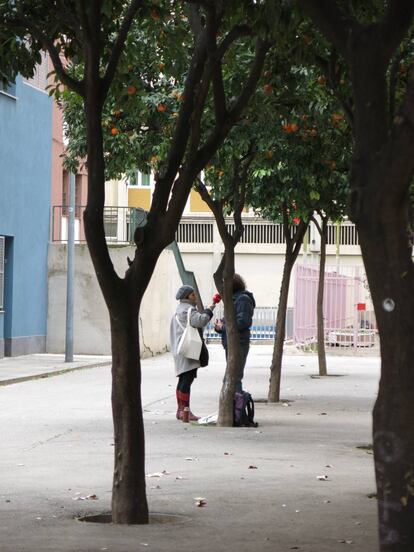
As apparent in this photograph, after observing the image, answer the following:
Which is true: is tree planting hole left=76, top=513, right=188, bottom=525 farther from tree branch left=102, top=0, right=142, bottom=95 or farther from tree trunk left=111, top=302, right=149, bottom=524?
tree branch left=102, top=0, right=142, bottom=95

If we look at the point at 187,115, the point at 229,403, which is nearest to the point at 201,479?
the point at 187,115

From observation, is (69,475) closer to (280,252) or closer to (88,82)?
(88,82)

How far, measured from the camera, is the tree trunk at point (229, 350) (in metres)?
16.7

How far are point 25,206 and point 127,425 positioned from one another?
25.1 m

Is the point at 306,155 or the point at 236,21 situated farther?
the point at 306,155

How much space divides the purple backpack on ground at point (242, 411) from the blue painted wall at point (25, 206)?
16396mm

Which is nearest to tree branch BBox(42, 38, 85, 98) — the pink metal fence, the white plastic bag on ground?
the white plastic bag on ground

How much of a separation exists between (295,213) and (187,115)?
11.7 metres

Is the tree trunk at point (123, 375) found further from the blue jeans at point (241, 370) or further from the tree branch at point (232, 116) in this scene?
the blue jeans at point (241, 370)

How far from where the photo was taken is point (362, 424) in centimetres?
1734

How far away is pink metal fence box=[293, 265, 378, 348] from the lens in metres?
39.6

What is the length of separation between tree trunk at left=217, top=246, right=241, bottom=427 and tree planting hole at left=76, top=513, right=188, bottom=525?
22.7ft

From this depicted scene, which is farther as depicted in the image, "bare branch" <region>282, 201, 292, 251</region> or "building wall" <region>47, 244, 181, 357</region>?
"building wall" <region>47, 244, 181, 357</region>

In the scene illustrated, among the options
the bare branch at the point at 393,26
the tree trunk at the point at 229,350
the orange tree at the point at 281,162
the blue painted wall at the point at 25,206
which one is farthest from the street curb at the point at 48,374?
the bare branch at the point at 393,26
